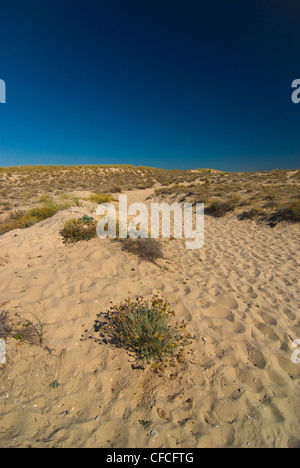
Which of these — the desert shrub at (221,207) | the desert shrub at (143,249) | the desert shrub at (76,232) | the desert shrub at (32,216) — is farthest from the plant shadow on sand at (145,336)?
the desert shrub at (221,207)

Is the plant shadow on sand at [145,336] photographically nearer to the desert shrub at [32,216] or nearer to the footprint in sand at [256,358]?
the footprint in sand at [256,358]

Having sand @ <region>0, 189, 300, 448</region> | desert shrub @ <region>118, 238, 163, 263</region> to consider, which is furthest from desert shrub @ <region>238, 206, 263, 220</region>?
desert shrub @ <region>118, 238, 163, 263</region>

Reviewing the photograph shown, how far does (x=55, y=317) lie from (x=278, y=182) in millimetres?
18742

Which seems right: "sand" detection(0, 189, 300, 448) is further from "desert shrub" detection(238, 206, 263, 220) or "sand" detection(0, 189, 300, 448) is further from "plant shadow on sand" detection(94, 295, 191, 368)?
"desert shrub" detection(238, 206, 263, 220)

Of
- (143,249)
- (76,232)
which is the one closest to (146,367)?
(143,249)

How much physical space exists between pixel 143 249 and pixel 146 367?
328 cm

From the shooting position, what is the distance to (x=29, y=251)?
5629 mm

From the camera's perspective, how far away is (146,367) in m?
2.61

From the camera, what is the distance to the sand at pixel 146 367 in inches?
77.8

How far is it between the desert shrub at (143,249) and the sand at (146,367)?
0.23 m

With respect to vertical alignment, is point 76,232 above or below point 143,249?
above

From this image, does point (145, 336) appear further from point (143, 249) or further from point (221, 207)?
point (221, 207)

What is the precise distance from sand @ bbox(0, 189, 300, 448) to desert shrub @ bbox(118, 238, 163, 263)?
227 millimetres
